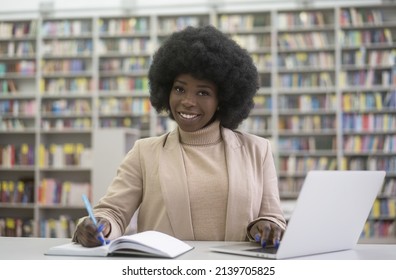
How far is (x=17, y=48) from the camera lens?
7609 mm

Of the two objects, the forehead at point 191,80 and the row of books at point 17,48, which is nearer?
the forehead at point 191,80

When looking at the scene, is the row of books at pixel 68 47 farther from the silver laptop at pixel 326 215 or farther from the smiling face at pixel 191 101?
the silver laptop at pixel 326 215

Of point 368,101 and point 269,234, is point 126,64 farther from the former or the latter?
point 269,234

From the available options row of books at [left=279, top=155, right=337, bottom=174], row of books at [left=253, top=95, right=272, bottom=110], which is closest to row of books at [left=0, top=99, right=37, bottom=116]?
row of books at [left=253, top=95, right=272, bottom=110]

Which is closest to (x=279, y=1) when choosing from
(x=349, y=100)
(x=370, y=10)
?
(x=370, y=10)

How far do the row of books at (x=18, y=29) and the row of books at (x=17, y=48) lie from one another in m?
0.11

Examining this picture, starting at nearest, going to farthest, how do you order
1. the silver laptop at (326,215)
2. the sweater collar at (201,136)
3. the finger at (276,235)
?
the silver laptop at (326,215), the finger at (276,235), the sweater collar at (201,136)

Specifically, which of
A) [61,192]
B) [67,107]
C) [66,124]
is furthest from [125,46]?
[61,192]

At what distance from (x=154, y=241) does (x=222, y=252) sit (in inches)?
7.2

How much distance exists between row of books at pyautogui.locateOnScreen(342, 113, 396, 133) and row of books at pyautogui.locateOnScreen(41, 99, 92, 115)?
11.9 feet

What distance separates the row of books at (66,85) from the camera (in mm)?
7430

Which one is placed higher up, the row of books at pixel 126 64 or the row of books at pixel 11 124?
the row of books at pixel 126 64

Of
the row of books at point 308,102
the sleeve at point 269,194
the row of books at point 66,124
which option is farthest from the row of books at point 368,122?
the sleeve at point 269,194

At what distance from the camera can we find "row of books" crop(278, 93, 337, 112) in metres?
7.04
